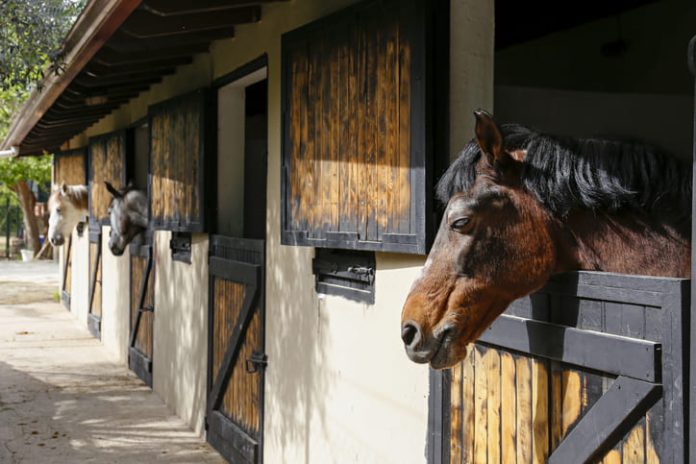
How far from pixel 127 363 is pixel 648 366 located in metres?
7.66

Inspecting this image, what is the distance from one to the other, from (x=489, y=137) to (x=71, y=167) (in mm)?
10919

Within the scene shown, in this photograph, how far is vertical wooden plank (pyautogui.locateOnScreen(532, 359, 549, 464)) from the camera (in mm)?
2336

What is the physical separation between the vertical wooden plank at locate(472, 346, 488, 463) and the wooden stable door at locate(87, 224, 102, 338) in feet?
28.2

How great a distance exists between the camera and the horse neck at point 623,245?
212 centimetres

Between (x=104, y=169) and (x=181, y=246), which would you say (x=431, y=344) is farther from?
(x=104, y=169)

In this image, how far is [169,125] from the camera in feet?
20.7

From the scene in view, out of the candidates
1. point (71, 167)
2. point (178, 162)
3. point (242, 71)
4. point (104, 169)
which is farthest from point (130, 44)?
point (71, 167)

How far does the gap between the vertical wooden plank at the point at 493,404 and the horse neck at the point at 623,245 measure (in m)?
0.49

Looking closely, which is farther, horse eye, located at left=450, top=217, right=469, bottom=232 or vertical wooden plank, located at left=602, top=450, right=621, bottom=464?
horse eye, located at left=450, top=217, right=469, bottom=232

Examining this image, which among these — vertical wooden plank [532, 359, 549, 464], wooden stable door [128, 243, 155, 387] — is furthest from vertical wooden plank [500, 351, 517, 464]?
wooden stable door [128, 243, 155, 387]

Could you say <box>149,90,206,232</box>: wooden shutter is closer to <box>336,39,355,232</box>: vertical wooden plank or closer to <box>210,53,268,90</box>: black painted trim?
<box>210,53,268,90</box>: black painted trim

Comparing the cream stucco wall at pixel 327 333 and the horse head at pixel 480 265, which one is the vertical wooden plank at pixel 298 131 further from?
the horse head at pixel 480 265

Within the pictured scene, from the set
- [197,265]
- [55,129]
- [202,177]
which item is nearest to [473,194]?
[202,177]

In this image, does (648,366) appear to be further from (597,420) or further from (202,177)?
(202,177)
